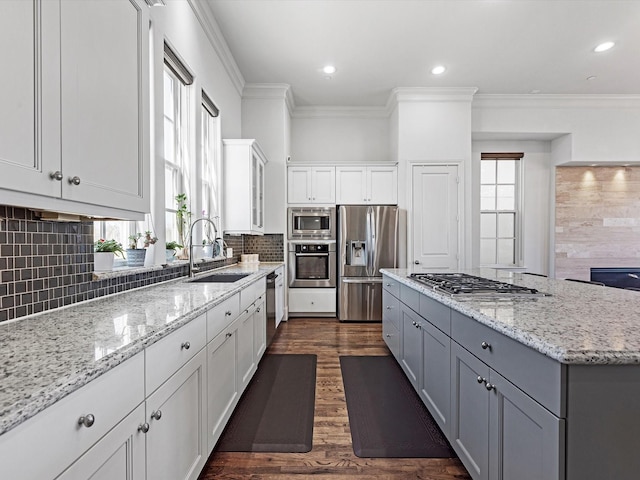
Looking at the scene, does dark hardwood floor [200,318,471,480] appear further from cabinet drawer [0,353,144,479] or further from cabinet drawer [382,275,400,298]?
cabinet drawer [0,353,144,479]

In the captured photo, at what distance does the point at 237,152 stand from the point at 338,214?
5.71 ft

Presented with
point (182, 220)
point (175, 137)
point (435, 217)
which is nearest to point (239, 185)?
point (175, 137)

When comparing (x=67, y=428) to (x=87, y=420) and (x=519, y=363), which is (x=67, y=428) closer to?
(x=87, y=420)

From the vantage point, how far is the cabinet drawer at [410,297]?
2.44 metres

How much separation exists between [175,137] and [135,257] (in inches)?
51.2

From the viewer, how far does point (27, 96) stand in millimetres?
987

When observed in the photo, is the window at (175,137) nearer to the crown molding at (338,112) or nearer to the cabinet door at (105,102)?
the cabinet door at (105,102)

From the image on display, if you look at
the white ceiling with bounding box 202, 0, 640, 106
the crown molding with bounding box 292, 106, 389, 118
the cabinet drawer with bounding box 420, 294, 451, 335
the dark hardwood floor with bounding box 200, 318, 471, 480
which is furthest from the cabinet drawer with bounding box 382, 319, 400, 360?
the crown molding with bounding box 292, 106, 389, 118

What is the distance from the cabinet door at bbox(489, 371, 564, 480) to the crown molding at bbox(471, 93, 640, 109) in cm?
504

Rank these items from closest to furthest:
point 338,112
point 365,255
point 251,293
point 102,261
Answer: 1. point 102,261
2. point 251,293
3. point 365,255
4. point 338,112

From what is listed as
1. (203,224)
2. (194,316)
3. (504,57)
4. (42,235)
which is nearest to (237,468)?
(194,316)

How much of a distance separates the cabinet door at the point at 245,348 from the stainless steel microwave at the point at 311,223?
7.75 feet

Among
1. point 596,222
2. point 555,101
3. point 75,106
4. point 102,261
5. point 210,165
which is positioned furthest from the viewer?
point 596,222

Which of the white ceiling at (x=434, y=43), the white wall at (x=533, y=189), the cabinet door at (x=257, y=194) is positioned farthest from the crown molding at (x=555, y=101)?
the cabinet door at (x=257, y=194)
